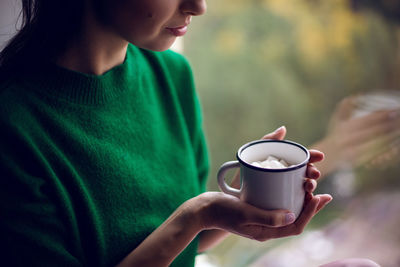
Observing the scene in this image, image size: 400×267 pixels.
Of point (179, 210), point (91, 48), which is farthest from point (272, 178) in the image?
point (91, 48)

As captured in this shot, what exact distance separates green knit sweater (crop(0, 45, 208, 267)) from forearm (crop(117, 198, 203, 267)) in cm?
8

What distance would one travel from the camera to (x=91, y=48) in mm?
793

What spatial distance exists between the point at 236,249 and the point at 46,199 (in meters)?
0.99

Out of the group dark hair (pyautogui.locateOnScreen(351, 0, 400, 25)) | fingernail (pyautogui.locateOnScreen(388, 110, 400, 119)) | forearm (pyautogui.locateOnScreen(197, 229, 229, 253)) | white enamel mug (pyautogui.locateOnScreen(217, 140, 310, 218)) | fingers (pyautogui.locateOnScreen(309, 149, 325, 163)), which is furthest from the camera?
fingernail (pyautogui.locateOnScreen(388, 110, 400, 119))

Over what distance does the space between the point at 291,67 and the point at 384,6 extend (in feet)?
1.13

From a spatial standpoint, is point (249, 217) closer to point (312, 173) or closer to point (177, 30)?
point (312, 173)

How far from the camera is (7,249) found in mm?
656

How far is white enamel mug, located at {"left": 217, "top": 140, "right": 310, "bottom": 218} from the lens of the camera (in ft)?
2.02

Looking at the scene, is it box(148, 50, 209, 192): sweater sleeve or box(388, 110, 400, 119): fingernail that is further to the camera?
box(388, 110, 400, 119): fingernail

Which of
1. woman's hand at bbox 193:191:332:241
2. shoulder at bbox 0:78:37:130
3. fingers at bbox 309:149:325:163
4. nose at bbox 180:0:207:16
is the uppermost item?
nose at bbox 180:0:207:16

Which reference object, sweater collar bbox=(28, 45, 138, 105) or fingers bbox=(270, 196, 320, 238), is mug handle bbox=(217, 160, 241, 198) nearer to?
fingers bbox=(270, 196, 320, 238)

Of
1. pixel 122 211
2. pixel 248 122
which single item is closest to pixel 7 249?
pixel 122 211

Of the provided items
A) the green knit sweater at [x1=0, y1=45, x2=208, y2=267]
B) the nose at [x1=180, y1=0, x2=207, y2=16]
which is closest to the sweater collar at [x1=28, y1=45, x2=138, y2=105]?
the green knit sweater at [x1=0, y1=45, x2=208, y2=267]

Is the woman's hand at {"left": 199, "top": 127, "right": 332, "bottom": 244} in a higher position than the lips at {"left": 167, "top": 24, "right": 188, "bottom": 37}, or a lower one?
lower
